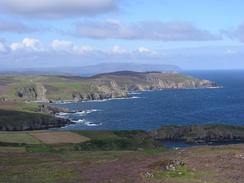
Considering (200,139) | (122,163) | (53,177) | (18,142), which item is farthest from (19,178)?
(200,139)

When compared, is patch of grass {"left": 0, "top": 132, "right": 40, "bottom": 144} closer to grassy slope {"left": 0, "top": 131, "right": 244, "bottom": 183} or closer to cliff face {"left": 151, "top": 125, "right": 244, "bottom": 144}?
cliff face {"left": 151, "top": 125, "right": 244, "bottom": 144}

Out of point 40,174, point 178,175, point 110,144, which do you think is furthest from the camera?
point 110,144

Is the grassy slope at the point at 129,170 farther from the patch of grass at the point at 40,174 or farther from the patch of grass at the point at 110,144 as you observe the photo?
the patch of grass at the point at 110,144

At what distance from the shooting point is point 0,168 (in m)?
51.9

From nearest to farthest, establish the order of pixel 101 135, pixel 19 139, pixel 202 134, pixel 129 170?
pixel 129 170 < pixel 19 139 < pixel 101 135 < pixel 202 134

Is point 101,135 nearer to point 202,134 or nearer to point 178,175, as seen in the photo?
point 202,134

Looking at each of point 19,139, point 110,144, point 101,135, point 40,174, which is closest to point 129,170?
point 40,174

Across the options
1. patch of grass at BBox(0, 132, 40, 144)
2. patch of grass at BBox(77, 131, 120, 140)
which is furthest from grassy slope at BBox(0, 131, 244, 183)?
patch of grass at BBox(77, 131, 120, 140)

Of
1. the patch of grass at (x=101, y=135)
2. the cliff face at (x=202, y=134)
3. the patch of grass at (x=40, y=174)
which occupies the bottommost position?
the cliff face at (x=202, y=134)

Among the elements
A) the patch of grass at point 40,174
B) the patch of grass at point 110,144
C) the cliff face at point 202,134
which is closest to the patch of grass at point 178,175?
the patch of grass at point 40,174

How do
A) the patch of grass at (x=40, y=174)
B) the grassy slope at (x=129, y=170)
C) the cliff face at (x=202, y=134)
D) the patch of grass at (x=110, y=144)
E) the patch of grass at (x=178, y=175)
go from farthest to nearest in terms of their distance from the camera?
the cliff face at (x=202, y=134) → the patch of grass at (x=110, y=144) → the patch of grass at (x=40, y=174) → the grassy slope at (x=129, y=170) → the patch of grass at (x=178, y=175)

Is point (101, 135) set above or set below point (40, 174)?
below

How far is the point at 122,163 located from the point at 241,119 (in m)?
149

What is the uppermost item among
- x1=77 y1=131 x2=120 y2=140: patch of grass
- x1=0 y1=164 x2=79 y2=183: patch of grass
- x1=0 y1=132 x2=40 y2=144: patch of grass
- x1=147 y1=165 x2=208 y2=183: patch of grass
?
x1=147 y1=165 x2=208 y2=183: patch of grass
